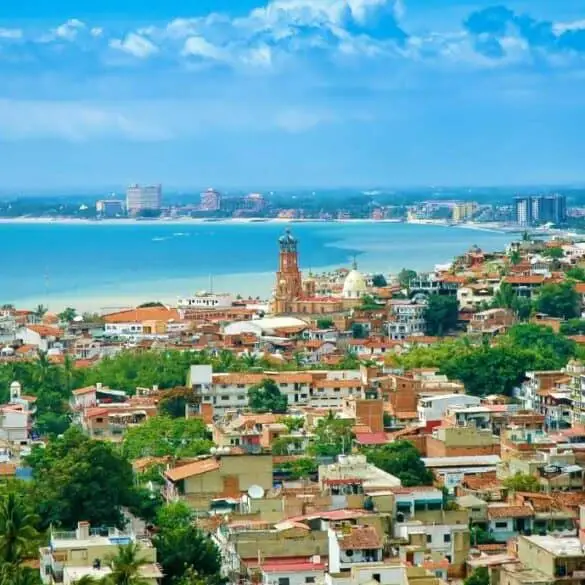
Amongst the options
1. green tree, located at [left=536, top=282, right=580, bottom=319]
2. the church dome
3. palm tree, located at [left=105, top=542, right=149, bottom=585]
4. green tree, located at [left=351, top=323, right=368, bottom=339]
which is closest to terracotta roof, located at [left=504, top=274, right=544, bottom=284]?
green tree, located at [left=536, top=282, right=580, bottom=319]

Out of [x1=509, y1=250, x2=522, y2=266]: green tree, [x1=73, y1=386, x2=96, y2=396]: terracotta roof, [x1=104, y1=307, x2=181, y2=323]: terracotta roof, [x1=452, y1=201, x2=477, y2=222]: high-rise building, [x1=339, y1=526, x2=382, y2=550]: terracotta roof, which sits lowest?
[x1=452, y1=201, x2=477, y2=222]: high-rise building

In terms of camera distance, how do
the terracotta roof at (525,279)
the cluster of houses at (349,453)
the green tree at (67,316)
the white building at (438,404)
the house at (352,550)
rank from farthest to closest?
the green tree at (67,316)
the terracotta roof at (525,279)
the white building at (438,404)
the cluster of houses at (349,453)
the house at (352,550)

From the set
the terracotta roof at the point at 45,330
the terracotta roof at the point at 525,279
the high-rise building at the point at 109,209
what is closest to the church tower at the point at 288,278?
the terracotta roof at the point at 525,279

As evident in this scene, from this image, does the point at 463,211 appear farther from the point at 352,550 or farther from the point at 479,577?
the point at 352,550

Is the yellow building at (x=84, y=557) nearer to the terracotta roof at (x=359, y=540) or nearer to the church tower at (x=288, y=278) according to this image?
the terracotta roof at (x=359, y=540)

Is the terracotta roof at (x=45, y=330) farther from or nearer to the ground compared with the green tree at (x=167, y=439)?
nearer to the ground

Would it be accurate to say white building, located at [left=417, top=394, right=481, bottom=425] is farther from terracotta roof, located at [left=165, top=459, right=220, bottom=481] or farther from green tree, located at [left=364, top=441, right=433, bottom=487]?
terracotta roof, located at [left=165, top=459, right=220, bottom=481]

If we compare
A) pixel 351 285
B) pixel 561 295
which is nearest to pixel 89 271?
pixel 351 285

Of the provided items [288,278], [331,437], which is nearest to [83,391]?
[331,437]
